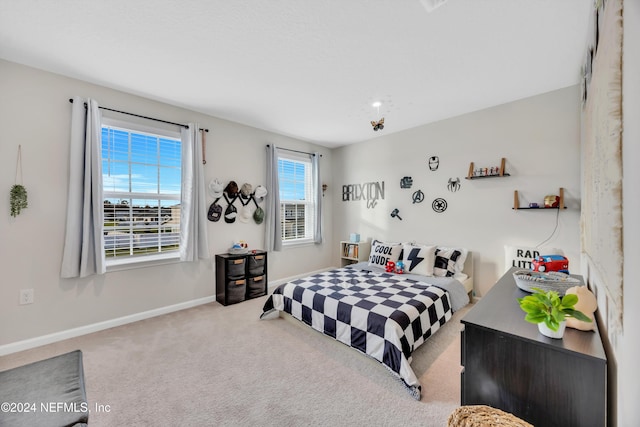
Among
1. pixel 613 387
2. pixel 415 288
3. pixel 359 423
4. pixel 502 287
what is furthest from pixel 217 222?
pixel 613 387

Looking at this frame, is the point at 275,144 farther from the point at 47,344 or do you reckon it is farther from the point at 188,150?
the point at 47,344

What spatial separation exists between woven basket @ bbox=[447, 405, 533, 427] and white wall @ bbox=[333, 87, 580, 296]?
2.68 metres

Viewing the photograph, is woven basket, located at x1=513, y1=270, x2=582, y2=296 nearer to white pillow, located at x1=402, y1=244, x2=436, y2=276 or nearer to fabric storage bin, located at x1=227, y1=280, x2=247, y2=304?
white pillow, located at x1=402, y1=244, x2=436, y2=276

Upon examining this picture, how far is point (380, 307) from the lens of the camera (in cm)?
217

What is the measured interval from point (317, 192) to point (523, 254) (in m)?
3.10

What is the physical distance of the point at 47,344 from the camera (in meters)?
2.42

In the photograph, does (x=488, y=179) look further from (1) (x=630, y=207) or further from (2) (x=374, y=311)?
(1) (x=630, y=207)

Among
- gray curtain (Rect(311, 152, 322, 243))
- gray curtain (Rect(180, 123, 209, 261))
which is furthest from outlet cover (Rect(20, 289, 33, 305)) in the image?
gray curtain (Rect(311, 152, 322, 243))

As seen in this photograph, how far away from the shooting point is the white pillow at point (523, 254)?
2854 mm

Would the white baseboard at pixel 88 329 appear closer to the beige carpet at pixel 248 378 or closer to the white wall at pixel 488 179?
the beige carpet at pixel 248 378

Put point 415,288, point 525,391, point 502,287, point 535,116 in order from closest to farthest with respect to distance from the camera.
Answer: point 525,391
point 502,287
point 415,288
point 535,116

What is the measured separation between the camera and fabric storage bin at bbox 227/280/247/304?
11.1 ft

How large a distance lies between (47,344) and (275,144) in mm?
3500

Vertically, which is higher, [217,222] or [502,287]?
[217,222]
